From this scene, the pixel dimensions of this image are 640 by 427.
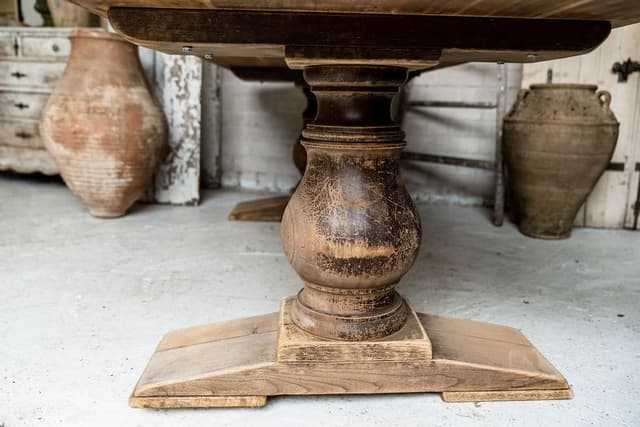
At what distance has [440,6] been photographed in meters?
1.00

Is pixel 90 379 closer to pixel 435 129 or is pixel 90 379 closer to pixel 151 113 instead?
pixel 151 113

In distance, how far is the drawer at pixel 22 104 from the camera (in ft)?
11.3

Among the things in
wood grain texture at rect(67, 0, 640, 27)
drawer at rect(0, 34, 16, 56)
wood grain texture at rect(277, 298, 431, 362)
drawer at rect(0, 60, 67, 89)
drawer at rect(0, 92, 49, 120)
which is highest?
wood grain texture at rect(67, 0, 640, 27)

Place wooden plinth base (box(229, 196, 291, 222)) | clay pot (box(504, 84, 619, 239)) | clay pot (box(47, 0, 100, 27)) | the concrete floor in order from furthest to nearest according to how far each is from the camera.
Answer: clay pot (box(47, 0, 100, 27)) → wooden plinth base (box(229, 196, 291, 222)) → clay pot (box(504, 84, 619, 239)) → the concrete floor

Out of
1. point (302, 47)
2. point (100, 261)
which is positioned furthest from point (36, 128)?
point (302, 47)

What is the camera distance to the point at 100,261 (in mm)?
2205

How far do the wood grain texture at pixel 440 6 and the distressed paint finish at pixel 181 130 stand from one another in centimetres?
216

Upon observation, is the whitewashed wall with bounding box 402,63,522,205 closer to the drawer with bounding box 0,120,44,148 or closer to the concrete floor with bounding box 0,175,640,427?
the concrete floor with bounding box 0,175,640,427

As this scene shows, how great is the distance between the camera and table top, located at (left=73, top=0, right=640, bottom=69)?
1.03 m

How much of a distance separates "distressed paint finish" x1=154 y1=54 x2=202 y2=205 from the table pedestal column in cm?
207

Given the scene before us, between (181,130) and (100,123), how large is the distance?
0.52 m

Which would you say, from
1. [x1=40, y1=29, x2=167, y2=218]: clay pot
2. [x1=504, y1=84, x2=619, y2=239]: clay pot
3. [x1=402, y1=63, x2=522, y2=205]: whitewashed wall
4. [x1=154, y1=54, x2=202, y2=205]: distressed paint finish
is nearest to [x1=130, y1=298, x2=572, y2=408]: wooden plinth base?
[x1=504, y1=84, x2=619, y2=239]: clay pot

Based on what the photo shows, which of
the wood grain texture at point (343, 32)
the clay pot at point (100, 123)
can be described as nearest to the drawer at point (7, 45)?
the clay pot at point (100, 123)

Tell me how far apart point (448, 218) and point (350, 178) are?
201 cm
